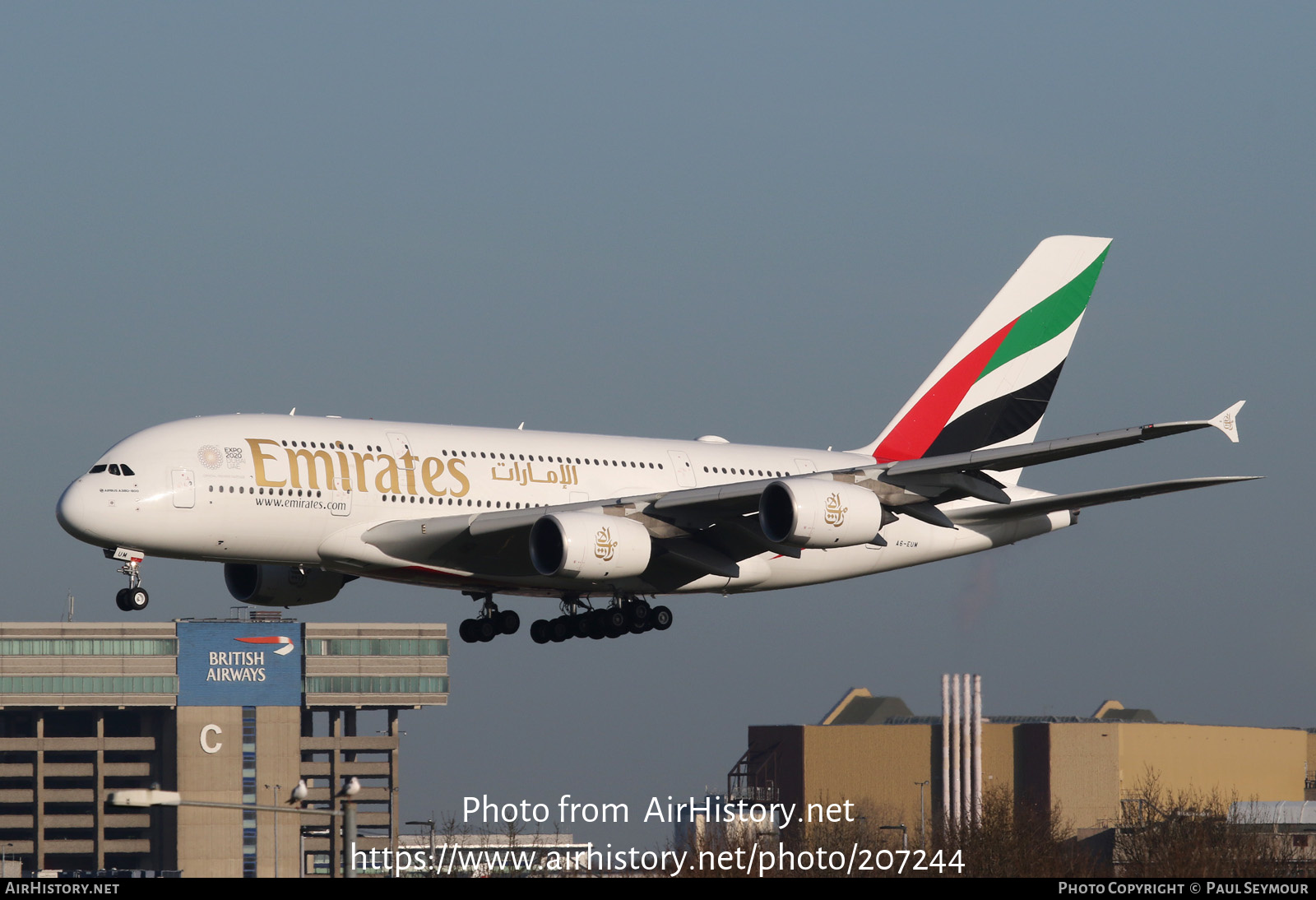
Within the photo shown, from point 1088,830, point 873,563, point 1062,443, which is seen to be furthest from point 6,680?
point 1062,443

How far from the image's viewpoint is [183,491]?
155 ft

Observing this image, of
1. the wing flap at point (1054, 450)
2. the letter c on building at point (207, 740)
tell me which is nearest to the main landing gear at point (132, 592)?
the wing flap at point (1054, 450)

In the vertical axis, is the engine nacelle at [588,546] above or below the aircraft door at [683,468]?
below

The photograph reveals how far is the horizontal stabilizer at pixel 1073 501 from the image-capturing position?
47.8 meters

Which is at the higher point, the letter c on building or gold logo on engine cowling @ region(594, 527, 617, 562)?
gold logo on engine cowling @ region(594, 527, 617, 562)

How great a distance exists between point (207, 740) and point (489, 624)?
114559 mm

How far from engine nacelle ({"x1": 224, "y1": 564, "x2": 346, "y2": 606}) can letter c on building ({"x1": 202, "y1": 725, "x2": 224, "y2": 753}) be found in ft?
374

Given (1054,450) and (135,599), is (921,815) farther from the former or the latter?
(135,599)

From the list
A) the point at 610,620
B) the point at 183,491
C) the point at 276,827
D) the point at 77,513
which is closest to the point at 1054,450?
the point at 610,620

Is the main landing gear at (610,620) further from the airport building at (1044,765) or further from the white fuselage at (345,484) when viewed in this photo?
the airport building at (1044,765)

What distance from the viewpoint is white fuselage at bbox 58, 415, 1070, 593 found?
47.2 m

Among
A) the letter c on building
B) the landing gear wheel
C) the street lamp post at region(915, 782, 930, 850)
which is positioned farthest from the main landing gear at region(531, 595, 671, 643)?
the letter c on building

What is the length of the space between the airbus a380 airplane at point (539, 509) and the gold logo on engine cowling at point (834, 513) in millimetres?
56

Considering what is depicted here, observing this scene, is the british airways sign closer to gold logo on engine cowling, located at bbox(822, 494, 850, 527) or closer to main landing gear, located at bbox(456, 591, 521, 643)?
main landing gear, located at bbox(456, 591, 521, 643)
